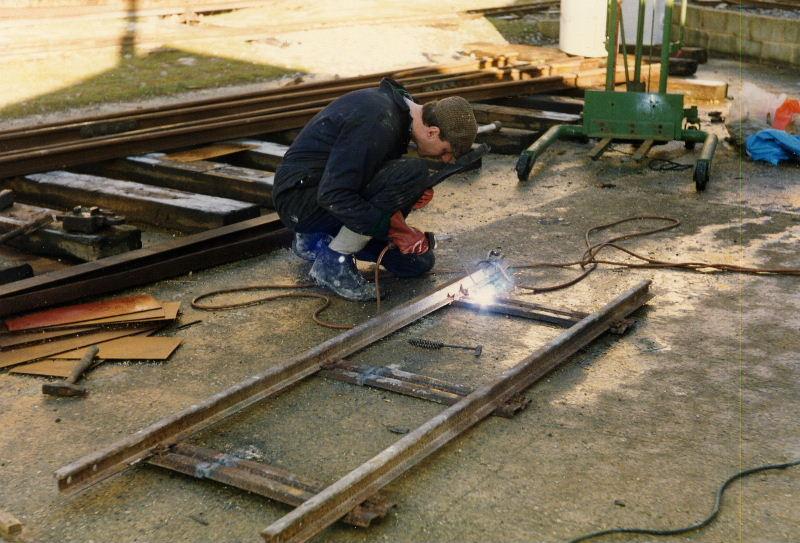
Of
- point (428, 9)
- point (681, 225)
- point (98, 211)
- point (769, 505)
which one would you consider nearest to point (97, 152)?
point (98, 211)

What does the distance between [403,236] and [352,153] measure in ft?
2.08

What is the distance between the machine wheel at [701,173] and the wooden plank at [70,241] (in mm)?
4006

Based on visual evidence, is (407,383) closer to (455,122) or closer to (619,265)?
(455,122)

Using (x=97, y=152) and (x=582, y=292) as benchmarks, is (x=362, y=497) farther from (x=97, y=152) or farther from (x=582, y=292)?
(x=97, y=152)

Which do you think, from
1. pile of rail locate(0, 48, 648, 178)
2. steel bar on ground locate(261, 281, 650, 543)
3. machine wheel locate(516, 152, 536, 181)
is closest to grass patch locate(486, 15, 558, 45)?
pile of rail locate(0, 48, 648, 178)

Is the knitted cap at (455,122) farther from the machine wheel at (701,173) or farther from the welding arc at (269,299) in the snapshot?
the machine wheel at (701,173)

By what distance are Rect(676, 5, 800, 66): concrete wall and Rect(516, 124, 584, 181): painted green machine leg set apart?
19.3 feet

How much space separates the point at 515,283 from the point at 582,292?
38 cm

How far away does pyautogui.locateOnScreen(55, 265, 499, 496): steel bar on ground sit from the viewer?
11.3 ft

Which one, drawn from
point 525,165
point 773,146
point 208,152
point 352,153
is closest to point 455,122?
point 352,153

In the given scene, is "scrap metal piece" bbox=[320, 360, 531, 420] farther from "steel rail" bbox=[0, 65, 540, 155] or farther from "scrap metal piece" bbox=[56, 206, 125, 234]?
"steel rail" bbox=[0, 65, 540, 155]

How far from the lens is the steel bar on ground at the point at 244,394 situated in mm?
3432

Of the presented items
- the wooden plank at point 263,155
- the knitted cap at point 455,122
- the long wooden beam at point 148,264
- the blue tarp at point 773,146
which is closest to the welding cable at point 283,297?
the long wooden beam at point 148,264

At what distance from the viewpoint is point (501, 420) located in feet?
13.1
